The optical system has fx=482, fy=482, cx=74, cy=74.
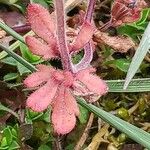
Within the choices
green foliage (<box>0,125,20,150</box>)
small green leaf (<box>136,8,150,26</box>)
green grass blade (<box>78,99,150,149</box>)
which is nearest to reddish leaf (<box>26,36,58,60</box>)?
green grass blade (<box>78,99,150,149</box>)

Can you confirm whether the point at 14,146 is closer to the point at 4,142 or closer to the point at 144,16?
the point at 4,142

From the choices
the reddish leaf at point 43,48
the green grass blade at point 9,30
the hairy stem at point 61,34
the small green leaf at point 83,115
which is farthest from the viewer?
the small green leaf at point 83,115

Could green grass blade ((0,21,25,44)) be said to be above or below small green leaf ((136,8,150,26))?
above

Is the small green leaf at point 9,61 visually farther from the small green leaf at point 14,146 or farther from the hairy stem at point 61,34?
the hairy stem at point 61,34

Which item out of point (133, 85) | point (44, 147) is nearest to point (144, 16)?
point (133, 85)

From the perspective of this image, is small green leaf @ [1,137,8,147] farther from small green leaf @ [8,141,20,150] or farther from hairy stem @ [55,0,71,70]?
hairy stem @ [55,0,71,70]

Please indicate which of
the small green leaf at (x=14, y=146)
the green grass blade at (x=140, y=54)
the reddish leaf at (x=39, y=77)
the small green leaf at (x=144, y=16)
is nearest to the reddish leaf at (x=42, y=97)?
the reddish leaf at (x=39, y=77)

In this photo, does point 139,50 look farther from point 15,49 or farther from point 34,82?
point 15,49

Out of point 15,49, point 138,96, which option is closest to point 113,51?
point 138,96

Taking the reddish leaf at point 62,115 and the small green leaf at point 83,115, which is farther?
the small green leaf at point 83,115
